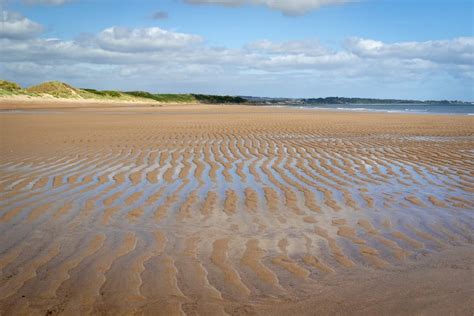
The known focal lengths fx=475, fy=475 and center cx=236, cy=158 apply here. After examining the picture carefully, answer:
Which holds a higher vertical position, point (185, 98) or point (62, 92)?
point (62, 92)

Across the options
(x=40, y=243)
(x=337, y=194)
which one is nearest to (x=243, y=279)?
(x=40, y=243)

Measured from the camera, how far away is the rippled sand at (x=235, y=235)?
3057mm

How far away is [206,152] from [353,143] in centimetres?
438

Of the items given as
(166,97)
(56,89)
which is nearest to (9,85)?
(56,89)

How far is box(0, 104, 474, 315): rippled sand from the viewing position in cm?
306

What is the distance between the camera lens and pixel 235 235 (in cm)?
447

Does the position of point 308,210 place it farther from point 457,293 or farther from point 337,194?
point 457,293

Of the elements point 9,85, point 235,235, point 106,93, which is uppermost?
point 9,85

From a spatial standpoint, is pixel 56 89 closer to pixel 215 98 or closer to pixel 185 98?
pixel 185 98

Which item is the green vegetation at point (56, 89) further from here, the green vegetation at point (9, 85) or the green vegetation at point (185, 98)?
the green vegetation at point (185, 98)

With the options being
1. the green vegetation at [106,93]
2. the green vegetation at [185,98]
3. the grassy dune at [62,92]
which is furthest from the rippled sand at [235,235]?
the green vegetation at [185,98]

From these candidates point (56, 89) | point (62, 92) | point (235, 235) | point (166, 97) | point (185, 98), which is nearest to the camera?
point (235, 235)

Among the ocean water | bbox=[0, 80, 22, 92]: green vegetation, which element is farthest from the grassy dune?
the ocean water

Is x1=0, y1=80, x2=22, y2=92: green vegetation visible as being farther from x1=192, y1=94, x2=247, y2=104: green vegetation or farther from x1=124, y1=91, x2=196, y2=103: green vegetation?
x1=192, y1=94, x2=247, y2=104: green vegetation
